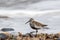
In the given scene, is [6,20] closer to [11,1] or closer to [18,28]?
[18,28]

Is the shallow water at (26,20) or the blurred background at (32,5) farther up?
the blurred background at (32,5)

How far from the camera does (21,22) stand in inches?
413

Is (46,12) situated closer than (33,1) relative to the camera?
Yes

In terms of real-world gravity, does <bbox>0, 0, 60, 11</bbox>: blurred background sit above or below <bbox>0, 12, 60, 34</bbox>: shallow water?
above

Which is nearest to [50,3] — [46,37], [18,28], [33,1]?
[33,1]

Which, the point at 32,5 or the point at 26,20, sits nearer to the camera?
the point at 26,20

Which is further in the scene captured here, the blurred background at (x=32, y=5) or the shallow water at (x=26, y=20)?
the blurred background at (x=32, y=5)

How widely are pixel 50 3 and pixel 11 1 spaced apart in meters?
2.46

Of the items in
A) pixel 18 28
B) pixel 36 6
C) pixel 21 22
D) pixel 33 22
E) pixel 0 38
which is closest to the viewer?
pixel 0 38

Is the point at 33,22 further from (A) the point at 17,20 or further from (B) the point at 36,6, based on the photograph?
(B) the point at 36,6

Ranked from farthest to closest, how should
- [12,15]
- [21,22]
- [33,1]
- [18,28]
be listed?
[33,1], [12,15], [21,22], [18,28]

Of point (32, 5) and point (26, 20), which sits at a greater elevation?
point (32, 5)

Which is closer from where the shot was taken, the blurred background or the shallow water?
the shallow water

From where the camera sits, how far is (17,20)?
1097 cm
